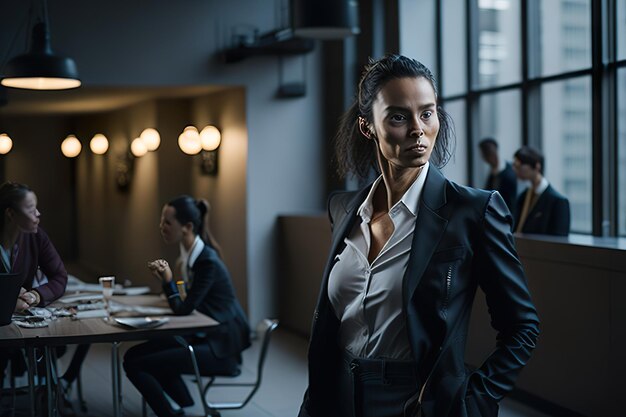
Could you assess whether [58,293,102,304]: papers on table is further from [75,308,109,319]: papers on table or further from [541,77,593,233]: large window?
[541,77,593,233]: large window

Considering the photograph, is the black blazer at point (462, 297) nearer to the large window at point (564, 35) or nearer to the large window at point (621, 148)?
the large window at point (621, 148)

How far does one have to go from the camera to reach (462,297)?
2014 mm

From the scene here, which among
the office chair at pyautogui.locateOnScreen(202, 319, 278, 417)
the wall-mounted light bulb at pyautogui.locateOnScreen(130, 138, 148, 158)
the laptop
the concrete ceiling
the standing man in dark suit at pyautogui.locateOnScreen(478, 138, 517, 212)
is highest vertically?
the concrete ceiling

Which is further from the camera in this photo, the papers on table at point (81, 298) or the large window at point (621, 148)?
the large window at point (621, 148)

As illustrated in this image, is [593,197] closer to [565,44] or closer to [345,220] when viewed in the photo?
[565,44]

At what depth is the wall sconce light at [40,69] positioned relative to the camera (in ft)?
16.7

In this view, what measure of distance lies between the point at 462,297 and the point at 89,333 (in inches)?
97.7

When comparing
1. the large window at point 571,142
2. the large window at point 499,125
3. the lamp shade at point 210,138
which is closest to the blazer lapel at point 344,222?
the large window at point 571,142

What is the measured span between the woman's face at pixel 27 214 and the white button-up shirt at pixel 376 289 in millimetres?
1816

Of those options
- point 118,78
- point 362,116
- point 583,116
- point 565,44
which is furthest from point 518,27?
point 362,116

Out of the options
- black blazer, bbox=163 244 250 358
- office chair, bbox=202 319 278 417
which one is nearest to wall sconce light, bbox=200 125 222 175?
office chair, bbox=202 319 278 417

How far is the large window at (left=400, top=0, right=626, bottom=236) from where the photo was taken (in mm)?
6504

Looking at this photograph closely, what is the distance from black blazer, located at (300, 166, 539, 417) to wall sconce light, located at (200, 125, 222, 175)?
6587 mm

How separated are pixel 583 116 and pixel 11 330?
193 inches
